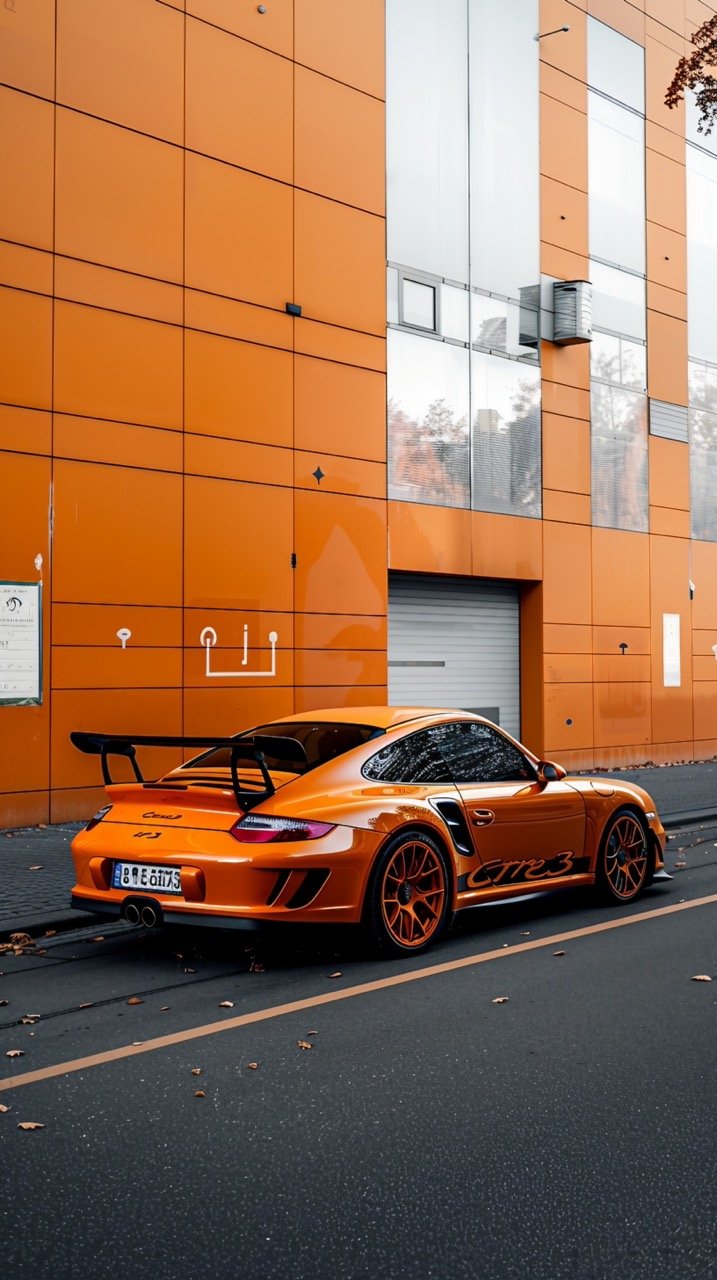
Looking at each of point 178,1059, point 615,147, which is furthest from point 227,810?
point 615,147

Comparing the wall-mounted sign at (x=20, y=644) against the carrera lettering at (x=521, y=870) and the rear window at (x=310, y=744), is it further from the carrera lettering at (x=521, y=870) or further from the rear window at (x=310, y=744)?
the carrera lettering at (x=521, y=870)

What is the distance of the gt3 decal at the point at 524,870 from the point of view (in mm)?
7564

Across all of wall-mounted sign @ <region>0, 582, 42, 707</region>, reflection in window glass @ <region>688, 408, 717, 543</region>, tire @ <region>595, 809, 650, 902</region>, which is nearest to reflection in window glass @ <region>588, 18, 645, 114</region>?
reflection in window glass @ <region>688, 408, 717, 543</region>

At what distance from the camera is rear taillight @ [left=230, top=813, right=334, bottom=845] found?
21.5 feet

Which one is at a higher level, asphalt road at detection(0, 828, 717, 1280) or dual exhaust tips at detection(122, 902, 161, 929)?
dual exhaust tips at detection(122, 902, 161, 929)

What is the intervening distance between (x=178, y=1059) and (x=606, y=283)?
18.6m

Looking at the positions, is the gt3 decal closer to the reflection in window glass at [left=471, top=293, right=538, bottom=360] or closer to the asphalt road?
the asphalt road

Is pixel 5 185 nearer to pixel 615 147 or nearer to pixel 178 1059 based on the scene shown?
pixel 178 1059

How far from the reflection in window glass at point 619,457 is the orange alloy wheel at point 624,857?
12.5 meters

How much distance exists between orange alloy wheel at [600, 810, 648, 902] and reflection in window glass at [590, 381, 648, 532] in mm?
12452

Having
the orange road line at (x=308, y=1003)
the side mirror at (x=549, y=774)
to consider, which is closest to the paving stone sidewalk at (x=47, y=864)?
the orange road line at (x=308, y=1003)

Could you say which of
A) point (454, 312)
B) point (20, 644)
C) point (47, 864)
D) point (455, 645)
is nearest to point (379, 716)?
point (47, 864)

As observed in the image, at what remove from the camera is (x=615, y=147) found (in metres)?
21.7

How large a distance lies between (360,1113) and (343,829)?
2.35 meters
